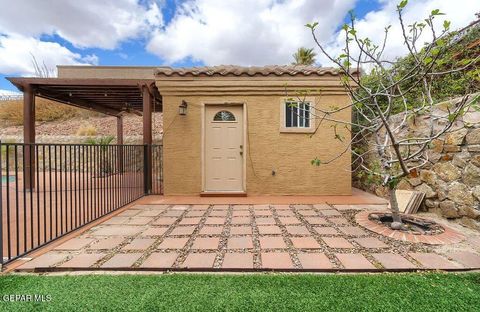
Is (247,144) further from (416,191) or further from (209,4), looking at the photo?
(209,4)

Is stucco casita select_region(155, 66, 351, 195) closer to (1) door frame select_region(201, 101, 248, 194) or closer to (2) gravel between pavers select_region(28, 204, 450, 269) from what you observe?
(1) door frame select_region(201, 101, 248, 194)

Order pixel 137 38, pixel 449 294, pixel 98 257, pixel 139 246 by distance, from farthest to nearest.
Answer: pixel 137 38
pixel 139 246
pixel 98 257
pixel 449 294

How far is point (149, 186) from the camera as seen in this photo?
633cm

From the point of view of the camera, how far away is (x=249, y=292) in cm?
211

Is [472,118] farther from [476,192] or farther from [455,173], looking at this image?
[476,192]

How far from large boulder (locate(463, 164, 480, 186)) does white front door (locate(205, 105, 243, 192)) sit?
4.36 metres

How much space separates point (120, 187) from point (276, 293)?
461 centimetres

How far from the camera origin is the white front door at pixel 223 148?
20.2ft

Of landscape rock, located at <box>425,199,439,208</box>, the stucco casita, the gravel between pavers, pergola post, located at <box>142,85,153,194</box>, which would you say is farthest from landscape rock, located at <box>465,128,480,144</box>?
pergola post, located at <box>142,85,153,194</box>

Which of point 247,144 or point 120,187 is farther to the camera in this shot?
point 247,144

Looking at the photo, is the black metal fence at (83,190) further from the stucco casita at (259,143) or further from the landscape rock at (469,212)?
the landscape rock at (469,212)

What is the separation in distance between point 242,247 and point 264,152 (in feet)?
11.1

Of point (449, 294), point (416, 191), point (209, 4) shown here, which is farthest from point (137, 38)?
point (449, 294)

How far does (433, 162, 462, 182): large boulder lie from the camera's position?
412cm
